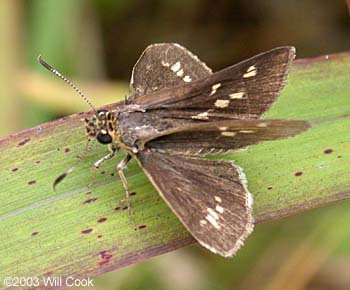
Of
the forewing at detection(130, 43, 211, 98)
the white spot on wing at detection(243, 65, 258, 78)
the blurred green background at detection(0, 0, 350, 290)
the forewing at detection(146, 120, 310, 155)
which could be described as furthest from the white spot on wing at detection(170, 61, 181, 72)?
the blurred green background at detection(0, 0, 350, 290)

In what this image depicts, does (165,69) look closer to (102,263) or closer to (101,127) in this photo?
(101,127)

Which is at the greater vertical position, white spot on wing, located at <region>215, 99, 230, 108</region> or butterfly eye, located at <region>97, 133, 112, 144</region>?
butterfly eye, located at <region>97, 133, 112, 144</region>

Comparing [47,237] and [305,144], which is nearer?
[47,237]

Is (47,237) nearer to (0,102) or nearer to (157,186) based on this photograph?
(157,186)

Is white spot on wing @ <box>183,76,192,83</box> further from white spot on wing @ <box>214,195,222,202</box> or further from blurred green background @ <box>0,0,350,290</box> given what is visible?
blurred green background @ <box>0,0,350,290</box>

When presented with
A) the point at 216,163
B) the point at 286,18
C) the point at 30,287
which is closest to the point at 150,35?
the point at 286,18

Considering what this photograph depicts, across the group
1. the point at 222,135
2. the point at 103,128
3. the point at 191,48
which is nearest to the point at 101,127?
the point at 103,128
